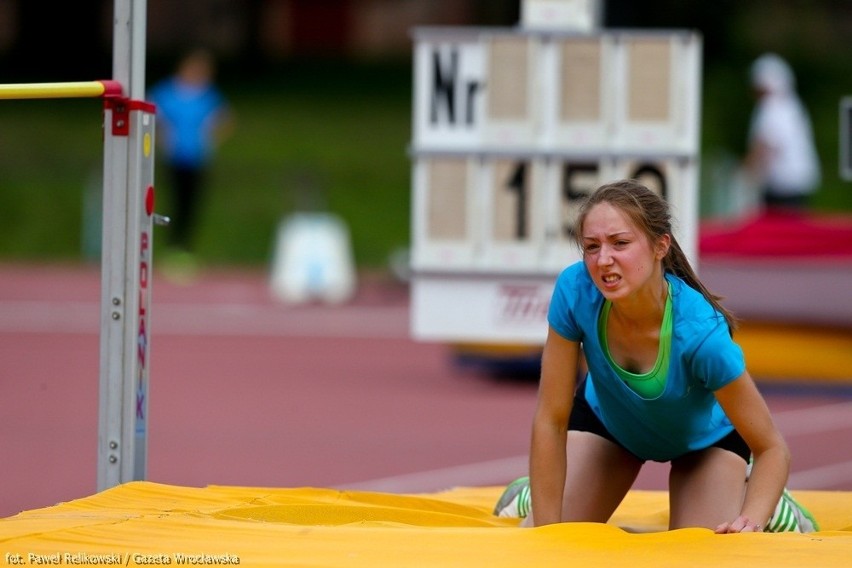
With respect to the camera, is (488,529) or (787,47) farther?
(787,47)

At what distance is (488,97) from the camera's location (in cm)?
973

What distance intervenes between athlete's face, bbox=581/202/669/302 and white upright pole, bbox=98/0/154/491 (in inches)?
61.2

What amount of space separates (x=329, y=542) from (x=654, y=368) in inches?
42.2

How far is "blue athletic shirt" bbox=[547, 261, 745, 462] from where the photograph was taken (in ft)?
15.0

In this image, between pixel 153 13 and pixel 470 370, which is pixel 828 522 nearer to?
pixel 470 370

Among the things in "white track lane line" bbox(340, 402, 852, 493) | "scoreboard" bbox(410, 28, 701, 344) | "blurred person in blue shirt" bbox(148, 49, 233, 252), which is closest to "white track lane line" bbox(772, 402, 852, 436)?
"white track lane line" bbox(340, 402, 852, 493)

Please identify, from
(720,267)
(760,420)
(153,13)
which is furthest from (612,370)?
(153,13)

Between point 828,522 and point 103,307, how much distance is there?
8.09 feet

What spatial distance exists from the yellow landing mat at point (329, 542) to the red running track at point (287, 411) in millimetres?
2014

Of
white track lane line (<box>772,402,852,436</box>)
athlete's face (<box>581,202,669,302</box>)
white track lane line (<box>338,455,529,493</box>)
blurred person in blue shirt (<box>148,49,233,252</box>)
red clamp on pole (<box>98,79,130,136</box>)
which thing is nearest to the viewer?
athlete's face (<box>581,202,669,302</box>)

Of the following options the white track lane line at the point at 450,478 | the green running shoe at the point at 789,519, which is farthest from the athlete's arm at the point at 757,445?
the white track lane line at the point at 450,478

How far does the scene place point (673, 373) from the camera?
182 inches

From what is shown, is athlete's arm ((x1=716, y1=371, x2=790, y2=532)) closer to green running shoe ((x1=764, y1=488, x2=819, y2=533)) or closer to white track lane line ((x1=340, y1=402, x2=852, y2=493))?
green running shoe ((x1=764, y1=488, x2=819, y2=533))

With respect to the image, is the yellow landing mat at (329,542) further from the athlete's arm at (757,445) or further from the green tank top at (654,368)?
the green tank top at (654,368)
